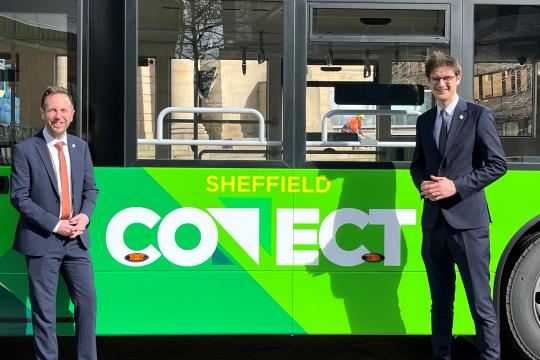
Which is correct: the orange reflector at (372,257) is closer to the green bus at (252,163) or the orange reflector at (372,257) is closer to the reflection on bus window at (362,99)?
the green bus at (252,163)

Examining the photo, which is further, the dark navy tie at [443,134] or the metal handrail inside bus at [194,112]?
the metal handrail inside bus at [194,112]

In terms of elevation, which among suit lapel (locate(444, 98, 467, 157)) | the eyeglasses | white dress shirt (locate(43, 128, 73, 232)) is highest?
the eyeglasses

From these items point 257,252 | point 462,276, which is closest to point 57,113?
point 257,252

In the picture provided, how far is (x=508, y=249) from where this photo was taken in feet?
19.0

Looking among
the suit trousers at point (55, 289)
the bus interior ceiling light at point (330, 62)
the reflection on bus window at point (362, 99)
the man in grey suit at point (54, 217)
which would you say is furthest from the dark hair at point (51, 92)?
the bus interior ceiling light at point (330, 62)

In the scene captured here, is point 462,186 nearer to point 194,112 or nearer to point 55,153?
point 194,112

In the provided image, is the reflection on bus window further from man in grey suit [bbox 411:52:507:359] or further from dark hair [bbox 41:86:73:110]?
dark hair [bbox 41:86:73:110]

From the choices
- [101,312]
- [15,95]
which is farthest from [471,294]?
[15,95]

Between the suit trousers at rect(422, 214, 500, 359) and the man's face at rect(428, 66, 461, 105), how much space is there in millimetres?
730

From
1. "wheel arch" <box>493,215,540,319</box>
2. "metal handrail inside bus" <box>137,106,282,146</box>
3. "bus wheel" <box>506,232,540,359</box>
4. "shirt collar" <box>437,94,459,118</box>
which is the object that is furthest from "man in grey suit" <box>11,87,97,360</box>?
"bus wheel" <box>506,232,540,359</box>

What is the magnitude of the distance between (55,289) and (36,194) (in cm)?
59

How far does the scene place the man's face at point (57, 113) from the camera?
5203 mm

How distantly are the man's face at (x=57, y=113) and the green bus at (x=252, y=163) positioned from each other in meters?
0.44

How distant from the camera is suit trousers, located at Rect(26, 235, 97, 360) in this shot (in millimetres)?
5176
